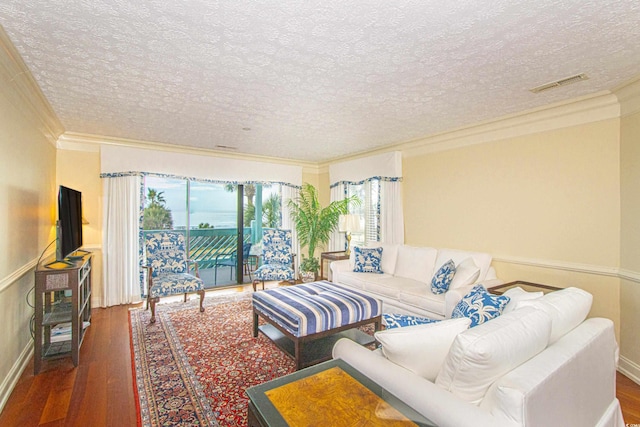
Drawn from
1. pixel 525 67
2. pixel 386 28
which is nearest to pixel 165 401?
pixel 386 28

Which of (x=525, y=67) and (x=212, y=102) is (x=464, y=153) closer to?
(x=525, y=67)

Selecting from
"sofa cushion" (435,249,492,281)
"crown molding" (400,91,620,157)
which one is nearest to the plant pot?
"sofa cushion" (435,249,492,281)

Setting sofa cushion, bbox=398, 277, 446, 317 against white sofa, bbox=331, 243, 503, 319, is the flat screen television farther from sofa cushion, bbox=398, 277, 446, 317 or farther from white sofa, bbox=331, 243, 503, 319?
sofa cushion, bbox=398, 277, 446, 317

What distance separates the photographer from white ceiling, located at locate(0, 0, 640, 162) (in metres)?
1.75

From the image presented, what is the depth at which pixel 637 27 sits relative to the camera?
1914 millimetres

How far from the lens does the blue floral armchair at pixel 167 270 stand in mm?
4125

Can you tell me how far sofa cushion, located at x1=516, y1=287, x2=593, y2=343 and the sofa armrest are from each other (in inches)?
30.0

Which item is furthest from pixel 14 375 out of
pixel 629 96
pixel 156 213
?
pixel 629 96

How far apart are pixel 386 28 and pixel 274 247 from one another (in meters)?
4.23

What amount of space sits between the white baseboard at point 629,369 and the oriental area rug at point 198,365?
2940 millimetres

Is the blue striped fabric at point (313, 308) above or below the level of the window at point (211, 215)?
below

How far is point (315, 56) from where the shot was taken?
7.36 feet

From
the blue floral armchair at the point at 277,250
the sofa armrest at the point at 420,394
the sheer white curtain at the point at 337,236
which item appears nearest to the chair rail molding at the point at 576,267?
the sofa armrest at the point at 420,394

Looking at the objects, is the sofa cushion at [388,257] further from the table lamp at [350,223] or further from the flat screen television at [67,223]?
the flat screen television at [67,223]
